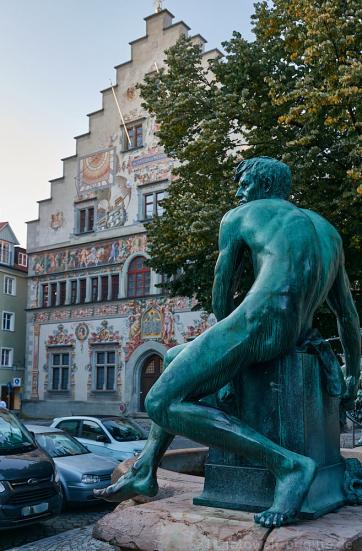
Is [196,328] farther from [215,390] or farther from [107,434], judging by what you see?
[215,390]

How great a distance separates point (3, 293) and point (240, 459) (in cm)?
3645

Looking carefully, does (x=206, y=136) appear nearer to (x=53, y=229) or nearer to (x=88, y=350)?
(x=88, y=350)

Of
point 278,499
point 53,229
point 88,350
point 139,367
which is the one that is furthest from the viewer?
point 53,229

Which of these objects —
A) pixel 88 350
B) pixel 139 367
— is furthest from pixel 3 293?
Result: pixel 139 367

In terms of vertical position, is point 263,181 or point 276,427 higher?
point 263,181

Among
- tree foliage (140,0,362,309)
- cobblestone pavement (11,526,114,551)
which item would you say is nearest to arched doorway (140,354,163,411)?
tree foliage (140,0,362,309)

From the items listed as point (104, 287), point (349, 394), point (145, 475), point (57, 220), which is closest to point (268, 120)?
point (349, 394)

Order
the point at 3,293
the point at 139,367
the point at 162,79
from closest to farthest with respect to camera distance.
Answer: the point at 162,79 → the point at 139,367 → the point at 3,293

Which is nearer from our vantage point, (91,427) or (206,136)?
(91,427)

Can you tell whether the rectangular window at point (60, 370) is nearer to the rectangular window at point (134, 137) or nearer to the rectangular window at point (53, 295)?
the rectangular window at point (53, 295)

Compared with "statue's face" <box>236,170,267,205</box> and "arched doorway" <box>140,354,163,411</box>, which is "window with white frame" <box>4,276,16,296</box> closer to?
"arched doorway" <box>140,354,163,411</box>

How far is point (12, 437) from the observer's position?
27.6 ft

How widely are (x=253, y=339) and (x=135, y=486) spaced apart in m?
0.85

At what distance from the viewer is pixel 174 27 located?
31109 mm
